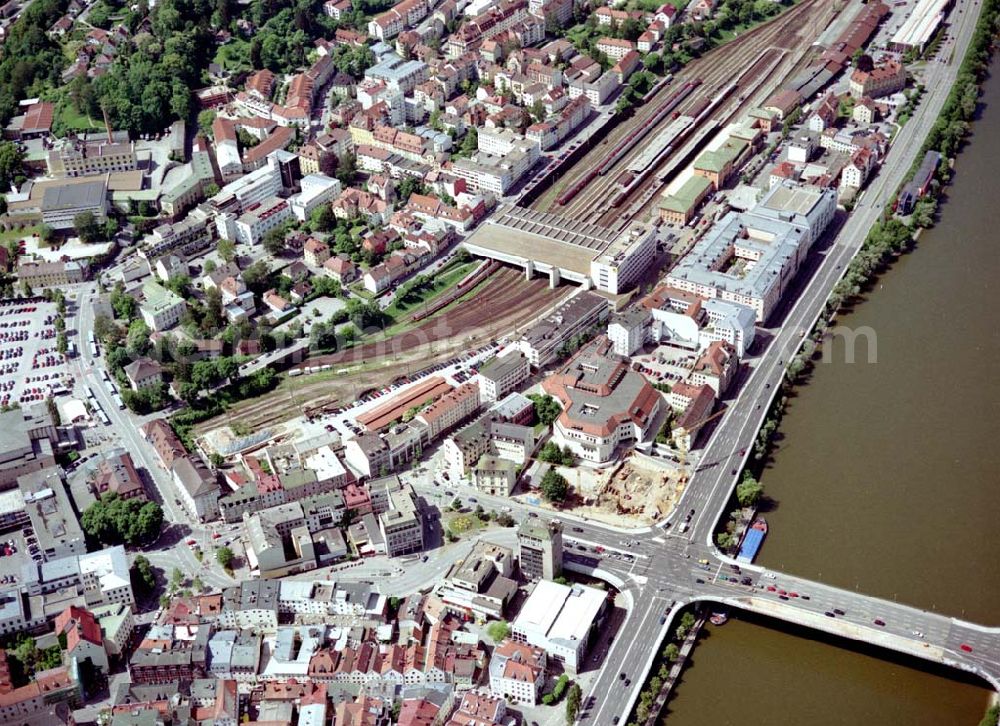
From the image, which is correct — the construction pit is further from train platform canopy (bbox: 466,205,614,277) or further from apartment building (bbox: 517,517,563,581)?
train platform canopy (bbox: 466,205,614,277)

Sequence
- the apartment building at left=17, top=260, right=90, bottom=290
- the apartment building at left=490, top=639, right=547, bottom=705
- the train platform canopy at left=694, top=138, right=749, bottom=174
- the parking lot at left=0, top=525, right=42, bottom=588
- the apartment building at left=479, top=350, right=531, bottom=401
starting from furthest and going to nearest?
the train platform canopy at left=694, top=138, right=749, bottom=174 < the apartment building at left=17, top=260, right=90, bottom=290 < the apartment building at left=479, top=350, right=531, bottom=401 < the parking lot at left=0, top=525, right=42, bottom=588 < the apartment building at left=490, top=639, right=547, bottom=705

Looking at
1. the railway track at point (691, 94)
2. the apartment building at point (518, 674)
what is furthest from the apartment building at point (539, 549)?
the railway track at point (691, 94)

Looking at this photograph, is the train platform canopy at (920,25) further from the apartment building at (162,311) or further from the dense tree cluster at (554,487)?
the apartment building at (162,311)

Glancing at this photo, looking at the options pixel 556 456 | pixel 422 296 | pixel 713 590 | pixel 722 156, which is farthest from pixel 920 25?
pixel 713 590

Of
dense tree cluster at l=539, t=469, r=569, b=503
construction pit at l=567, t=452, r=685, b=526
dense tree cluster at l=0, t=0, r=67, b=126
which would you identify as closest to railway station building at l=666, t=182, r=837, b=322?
construction pit at l=567, t=452, r=685, b=526

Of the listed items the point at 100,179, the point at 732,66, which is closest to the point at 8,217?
the point at 100,179

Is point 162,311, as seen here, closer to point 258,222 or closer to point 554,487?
point 258,222
